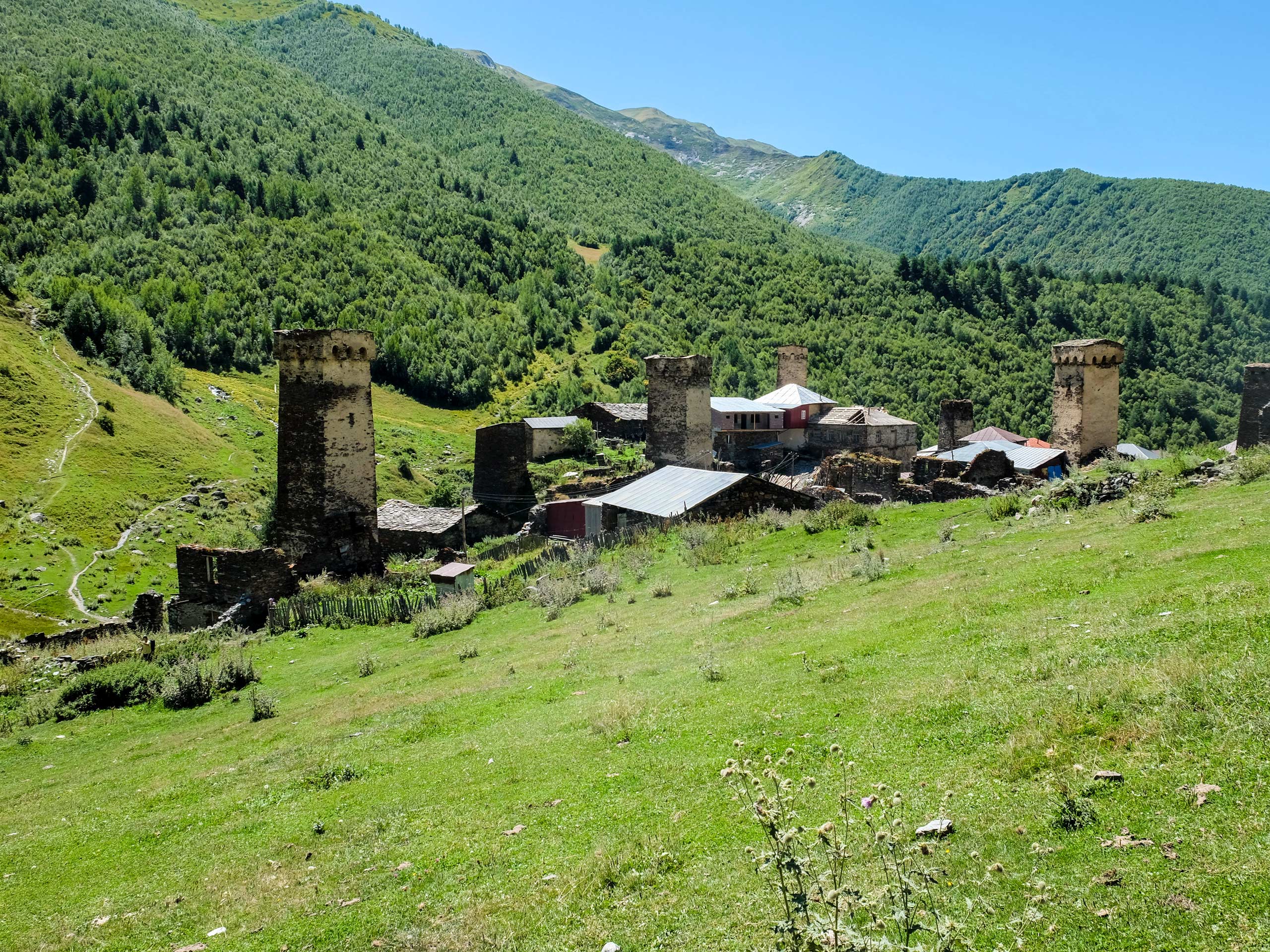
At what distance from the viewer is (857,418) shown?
45.8 metres

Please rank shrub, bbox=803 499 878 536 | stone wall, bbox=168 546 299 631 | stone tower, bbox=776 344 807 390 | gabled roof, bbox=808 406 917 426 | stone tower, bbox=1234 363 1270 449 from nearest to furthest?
shrub, bbox=803 499 878 536 → stone wall, bbox=168 546 299 631 → stone tower, bbox=1234 363 1270 449 → gabled roof, bbox=808 406 917 426 → stone tower, bbox=776 344 807 390

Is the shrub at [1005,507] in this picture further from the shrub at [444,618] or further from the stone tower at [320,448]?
the stone tower at [320,448]

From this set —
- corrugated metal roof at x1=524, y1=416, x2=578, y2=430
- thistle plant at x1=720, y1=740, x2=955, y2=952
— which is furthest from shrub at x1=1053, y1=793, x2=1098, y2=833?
corrugated metal roof at x1=524, y1=416, x2=578, y2=430

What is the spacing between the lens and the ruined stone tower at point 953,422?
35.7 meters

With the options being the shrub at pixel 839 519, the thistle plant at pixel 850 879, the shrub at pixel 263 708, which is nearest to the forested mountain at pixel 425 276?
the shrub at pixel 263 708

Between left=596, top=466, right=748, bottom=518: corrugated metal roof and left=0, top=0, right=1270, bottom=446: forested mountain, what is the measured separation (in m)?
38.1

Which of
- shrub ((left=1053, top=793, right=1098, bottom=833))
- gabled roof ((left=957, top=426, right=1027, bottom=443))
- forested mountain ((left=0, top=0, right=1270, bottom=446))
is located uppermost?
forested mountain ((left=0, top=0, right=1270, bottom=446))

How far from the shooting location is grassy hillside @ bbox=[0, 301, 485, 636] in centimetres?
3142

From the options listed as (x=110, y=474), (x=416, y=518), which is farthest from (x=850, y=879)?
(x=110, y=474)

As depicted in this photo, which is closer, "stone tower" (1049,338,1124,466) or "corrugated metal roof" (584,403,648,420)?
"stone tower" (1049,338,1124,466)

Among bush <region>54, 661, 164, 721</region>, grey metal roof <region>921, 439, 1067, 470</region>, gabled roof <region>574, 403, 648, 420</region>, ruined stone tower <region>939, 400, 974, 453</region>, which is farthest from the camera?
gabled roof <region>574, 403, 648, 420</region>

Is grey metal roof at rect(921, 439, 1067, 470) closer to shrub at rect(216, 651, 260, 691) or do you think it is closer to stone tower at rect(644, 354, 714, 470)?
stone tower at rect(644, 354, 714, 470)

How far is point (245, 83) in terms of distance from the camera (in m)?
139

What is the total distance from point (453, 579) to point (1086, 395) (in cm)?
1722
